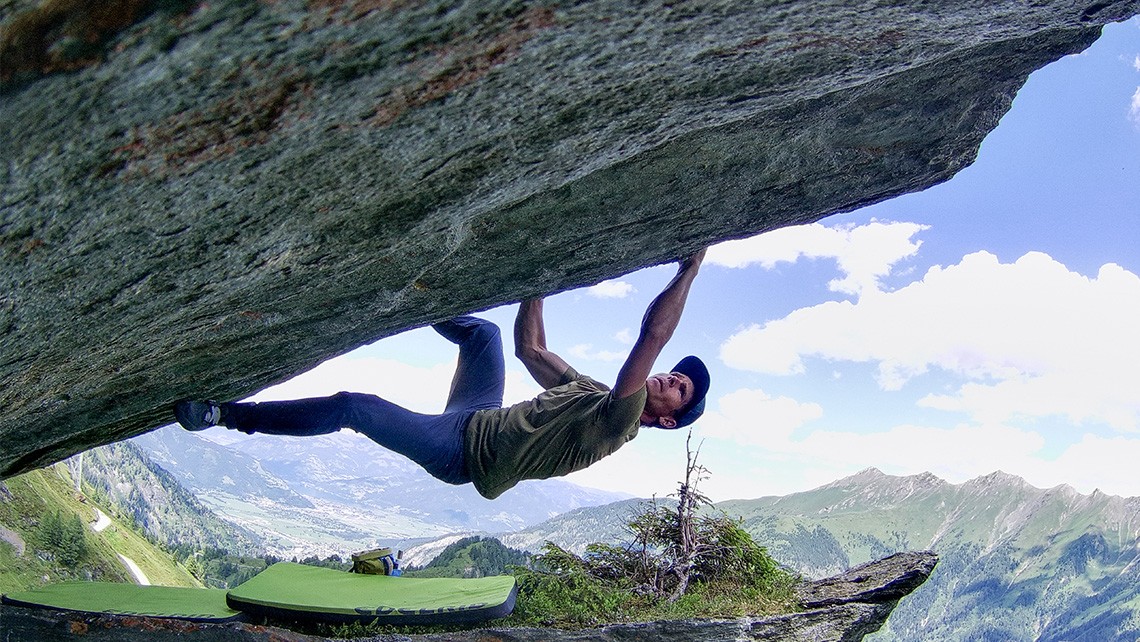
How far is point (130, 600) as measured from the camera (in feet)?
41.2

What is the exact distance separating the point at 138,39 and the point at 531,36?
2290 mm

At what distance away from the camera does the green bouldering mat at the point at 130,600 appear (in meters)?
11.8

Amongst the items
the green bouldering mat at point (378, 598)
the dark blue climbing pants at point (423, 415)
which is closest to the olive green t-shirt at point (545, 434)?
the dark blue climbing pants at point (423, 415)

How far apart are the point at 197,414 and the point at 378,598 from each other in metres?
4.95

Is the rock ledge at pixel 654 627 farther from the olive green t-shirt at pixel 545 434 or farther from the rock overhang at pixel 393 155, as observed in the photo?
the olive green t-shirt at pixel 545 434

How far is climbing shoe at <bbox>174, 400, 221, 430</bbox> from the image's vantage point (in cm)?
924

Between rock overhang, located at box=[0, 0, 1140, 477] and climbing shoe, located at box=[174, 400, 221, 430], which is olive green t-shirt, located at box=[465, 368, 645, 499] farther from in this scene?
climbing shoe, located at box=[174, 400, 221, 430]

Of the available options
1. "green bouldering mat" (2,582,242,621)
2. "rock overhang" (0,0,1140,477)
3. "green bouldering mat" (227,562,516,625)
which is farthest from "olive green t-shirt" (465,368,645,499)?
"green bouldering mat" (2,582,242,621)

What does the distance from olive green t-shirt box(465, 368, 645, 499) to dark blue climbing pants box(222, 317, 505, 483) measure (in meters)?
0.28

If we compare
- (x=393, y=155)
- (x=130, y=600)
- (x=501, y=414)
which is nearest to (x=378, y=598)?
(x=130, y=600)

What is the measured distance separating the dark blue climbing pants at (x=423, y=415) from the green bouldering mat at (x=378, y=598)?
287 centimetres

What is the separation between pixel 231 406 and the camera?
941cm

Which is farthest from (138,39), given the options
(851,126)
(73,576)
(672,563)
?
(73,576)

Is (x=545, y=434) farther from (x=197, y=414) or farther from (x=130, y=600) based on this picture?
(x=130, y=600)
